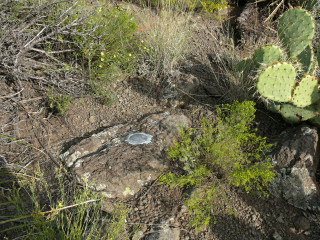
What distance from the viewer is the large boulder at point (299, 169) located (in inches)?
95.3

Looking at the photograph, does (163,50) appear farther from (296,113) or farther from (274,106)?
(296,113)

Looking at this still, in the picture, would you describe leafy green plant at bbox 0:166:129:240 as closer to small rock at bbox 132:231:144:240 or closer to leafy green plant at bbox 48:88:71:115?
small rock at bbox 132:231:144:240

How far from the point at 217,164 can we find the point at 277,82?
2.79 ft

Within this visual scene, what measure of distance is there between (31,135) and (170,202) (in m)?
1.39

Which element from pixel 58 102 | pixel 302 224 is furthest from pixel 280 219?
pixel 58 102

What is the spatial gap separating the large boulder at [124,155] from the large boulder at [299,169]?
89 cm

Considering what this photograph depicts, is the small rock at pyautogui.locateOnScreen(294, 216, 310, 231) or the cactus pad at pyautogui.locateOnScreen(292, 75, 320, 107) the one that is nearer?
the small rock at pyautogui.locateOnScreen(294, 216, 310, 231)

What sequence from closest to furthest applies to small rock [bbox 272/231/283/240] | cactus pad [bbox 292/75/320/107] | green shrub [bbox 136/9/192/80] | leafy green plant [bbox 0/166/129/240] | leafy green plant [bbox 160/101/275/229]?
leafy green plant [bbox 0/166/129/240] → small rock [bbox 272/231/283/240] → leafy green plant [bbox 160/101/275/229] → cactus pad [bbox 292/75/320/107] → green shrub [bbox 136/9/192/80]

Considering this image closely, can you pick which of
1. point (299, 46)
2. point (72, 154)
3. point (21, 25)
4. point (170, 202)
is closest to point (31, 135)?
point (72, 154)

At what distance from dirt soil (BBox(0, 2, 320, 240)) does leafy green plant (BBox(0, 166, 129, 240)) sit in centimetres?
24

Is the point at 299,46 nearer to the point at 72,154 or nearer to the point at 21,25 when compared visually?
the point at 72,154

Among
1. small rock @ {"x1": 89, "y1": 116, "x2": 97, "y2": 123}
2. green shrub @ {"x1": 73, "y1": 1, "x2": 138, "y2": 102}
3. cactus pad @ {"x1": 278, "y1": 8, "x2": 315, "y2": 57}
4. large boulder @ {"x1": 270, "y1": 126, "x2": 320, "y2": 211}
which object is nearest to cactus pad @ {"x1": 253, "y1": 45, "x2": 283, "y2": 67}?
cactus pad @ {"x1": 278, "y1": 8, "x2": 315, "y2": 57}

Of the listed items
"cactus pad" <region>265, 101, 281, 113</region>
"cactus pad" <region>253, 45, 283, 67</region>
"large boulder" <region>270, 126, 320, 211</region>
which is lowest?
"large boulder" <region>270, 126, 320, 211</region>

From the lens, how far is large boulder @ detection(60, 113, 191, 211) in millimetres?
2385
